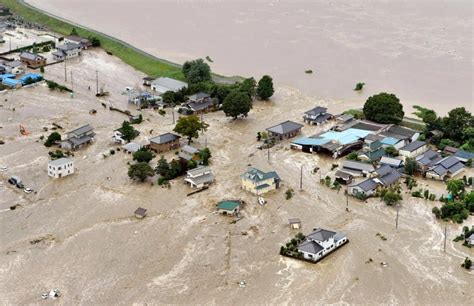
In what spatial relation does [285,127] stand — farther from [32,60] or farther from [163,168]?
[32,60]

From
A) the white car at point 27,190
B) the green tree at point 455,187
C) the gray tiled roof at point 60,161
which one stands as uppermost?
the green tree at point 455,187

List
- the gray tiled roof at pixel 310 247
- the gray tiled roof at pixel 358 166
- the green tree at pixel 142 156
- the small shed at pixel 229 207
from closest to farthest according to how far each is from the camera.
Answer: the gray tiled roof at pixel 310 247
the small shed at pixel 229 207
the gray tiled roof at pixel 358 166
the green tree at pixel 142 156

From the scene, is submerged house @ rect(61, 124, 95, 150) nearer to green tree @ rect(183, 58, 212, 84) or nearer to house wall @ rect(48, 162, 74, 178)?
house wall @ rect(48, 162, 74, 178)

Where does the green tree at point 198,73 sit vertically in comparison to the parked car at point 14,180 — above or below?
above

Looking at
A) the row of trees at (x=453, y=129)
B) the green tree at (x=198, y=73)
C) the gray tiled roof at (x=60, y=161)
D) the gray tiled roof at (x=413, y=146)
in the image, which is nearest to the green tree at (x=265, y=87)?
the green tree at (x=198, y=73)

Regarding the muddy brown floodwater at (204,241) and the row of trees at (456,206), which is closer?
the muddy brown floodwater at (204,241)

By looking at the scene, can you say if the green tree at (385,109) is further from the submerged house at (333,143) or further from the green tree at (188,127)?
the green tree at (188,127)

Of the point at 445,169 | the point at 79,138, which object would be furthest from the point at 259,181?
the point at 79,138
